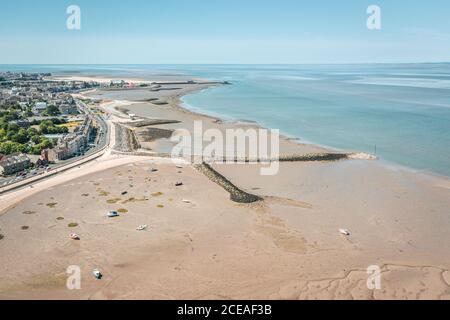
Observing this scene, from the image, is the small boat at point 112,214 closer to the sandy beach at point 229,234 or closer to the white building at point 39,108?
the sandy beach at point 229,234

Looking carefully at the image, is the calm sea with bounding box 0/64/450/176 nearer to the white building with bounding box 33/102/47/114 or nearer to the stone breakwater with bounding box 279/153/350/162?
the stone breakwater with bounding box 279/153/350/162

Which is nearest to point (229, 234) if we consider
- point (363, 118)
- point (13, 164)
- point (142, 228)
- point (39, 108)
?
point (142, 228)

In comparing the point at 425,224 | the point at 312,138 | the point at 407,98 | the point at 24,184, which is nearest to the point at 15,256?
the point at 24,184

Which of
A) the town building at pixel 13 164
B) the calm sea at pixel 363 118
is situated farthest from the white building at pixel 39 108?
the town building at pixel 13 164

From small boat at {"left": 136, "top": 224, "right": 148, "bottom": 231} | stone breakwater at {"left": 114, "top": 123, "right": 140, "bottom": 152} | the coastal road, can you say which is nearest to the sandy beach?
small boat at {"left": 136, "top": 224, "right": 148, "bottom": 231}

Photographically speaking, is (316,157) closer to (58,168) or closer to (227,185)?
(227,185)

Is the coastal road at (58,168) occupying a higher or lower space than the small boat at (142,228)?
higher
